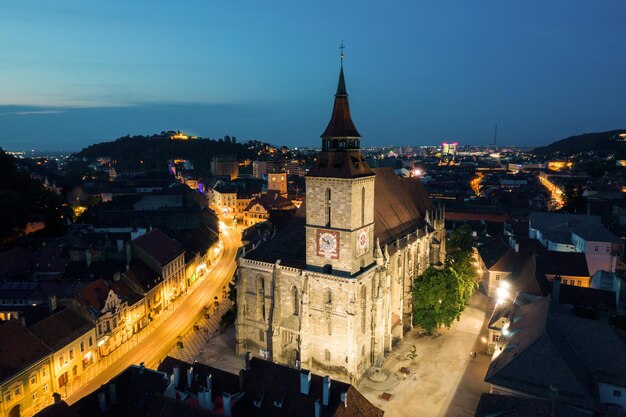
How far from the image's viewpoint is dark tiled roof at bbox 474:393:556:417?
97.9ft

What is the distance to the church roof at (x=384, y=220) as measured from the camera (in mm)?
48750

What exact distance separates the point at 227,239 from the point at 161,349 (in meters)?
58.9

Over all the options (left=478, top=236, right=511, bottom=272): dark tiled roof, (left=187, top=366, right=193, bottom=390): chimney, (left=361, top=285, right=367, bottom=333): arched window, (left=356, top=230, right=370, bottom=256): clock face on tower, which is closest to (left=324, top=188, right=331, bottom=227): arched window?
(left=356, top=230, right=370, bottom=256): clock face on tower

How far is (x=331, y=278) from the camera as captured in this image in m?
44.0

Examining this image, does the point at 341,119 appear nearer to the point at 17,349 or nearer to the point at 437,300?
the point at 437,300

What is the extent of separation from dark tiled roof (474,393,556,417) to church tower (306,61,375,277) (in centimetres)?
1626

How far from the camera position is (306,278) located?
148 feet

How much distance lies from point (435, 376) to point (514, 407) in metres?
16.3

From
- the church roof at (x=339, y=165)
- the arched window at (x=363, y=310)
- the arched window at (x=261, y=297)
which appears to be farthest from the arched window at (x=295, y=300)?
the church roof at (x=339, y=165)

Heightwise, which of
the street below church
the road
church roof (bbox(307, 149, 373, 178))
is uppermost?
church roof (bbox(307, 149, 373, 178))

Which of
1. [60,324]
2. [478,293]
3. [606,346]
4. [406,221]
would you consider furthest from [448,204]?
[60,324]

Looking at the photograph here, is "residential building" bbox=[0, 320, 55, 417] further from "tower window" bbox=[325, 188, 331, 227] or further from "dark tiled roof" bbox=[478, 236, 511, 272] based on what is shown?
"dark tiled roof" bbox=[478, 236, 511, 272]

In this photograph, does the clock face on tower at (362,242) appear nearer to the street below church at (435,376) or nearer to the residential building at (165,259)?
the street below church at (435,376)

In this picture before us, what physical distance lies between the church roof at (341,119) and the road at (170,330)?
32668mm
